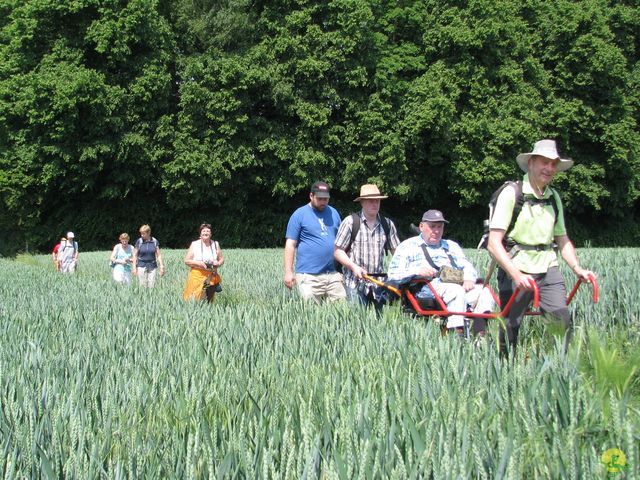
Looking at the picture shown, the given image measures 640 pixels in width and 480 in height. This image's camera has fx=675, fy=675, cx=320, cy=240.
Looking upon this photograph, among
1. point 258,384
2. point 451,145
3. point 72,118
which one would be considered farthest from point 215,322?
point 451,145

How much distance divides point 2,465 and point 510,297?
3063mm

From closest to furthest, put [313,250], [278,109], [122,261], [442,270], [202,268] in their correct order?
[442,270] < [313,250] < [202,268] < [122,261] < [278,109]

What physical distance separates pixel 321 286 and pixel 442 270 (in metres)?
1.48

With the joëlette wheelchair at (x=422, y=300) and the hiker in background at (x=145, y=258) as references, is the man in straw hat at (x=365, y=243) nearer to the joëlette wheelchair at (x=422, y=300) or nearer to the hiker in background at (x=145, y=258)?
the joëlette wheelchair at (x=422, y=300)

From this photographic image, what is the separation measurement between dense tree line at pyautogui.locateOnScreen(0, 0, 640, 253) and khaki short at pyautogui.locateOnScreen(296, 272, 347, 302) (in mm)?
19182

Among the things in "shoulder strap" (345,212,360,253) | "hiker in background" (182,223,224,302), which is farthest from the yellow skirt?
"shoulder strap" (345,212,360,253)

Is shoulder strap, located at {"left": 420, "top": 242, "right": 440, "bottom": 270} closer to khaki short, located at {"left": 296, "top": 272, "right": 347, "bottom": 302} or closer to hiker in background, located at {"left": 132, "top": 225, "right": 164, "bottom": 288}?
→ khaki short, located at {"left": 296, "top": 272, "right": 347, "bottom": 302}

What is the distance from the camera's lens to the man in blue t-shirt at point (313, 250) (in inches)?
234

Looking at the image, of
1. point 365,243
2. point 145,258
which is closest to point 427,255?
point 365,243

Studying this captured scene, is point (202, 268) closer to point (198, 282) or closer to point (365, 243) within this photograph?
point (198, 282)

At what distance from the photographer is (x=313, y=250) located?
19.5 feet

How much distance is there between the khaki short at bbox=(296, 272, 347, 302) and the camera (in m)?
5.97

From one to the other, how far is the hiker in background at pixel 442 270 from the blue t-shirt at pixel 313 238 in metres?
0.97

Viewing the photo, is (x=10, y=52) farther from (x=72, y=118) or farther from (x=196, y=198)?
(x=196, y=198)
